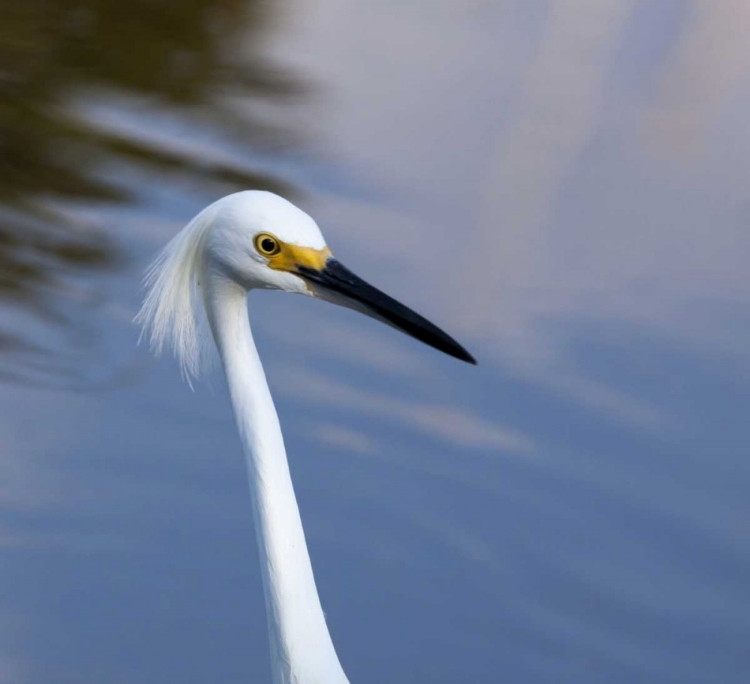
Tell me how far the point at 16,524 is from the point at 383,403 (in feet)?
4.58

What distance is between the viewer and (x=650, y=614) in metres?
4.70

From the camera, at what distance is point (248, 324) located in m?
3.18

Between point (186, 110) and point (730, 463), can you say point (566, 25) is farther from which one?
point (730, 463)

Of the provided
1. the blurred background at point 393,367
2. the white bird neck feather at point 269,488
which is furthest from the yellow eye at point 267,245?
the blurred background at point 393,367

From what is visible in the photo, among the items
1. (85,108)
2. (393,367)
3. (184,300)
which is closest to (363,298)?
(184,300)

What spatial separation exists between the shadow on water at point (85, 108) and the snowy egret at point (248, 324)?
7.60 ft

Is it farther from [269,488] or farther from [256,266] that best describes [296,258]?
[269,488]

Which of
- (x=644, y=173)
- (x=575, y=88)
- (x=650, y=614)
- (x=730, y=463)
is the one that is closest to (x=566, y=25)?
(x=575, y=88)

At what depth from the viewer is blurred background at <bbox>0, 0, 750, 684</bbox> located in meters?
4.50

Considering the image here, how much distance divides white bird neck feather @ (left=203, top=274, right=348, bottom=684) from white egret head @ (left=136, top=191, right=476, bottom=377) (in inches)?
2.6

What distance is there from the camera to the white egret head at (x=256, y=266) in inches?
119

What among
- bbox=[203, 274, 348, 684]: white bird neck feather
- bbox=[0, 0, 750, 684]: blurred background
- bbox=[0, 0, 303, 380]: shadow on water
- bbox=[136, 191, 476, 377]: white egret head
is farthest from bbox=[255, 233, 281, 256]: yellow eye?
bbox=[0, 0, 303, 380]: shadow on water

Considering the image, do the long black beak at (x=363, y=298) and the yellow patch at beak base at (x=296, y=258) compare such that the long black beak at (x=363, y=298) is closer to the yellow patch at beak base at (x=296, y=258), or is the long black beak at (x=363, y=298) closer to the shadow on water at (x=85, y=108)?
the yellow patch at beak base at (x=296, y=258)

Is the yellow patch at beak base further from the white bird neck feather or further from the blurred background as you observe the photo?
the blurred background
